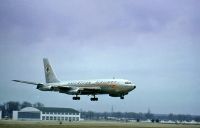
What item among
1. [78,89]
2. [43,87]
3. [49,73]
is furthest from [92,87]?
[49,73]

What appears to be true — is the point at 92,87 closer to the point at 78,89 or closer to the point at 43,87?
the point at 78,89

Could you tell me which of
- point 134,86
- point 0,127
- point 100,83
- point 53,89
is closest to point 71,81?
point 53,89

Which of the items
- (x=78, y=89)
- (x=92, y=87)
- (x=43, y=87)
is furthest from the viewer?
(x=43, y=87)

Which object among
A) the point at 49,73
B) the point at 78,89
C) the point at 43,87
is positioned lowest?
the point at 78,89

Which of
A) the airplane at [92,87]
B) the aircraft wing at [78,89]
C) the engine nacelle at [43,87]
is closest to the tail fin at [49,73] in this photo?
the airplane at [92,87]

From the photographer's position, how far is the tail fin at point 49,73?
5001 inches

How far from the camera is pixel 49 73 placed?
422 ft

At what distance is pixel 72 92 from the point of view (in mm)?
111250

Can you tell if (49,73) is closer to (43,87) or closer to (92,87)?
(43,87)

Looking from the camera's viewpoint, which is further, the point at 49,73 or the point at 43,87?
the point at 49,73

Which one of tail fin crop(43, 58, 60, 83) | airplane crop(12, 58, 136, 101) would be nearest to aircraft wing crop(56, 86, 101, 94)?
airplane crop(12, 58, 136, 101)

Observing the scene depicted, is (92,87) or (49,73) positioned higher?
(49,73)

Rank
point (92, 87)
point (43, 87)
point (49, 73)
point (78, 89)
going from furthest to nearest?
point (49, 73)
point (43, 87)
point (78, 89)
point (92, 87)

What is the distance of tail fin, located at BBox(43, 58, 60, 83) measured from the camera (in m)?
127
